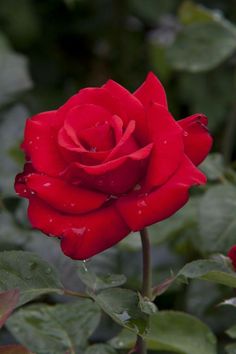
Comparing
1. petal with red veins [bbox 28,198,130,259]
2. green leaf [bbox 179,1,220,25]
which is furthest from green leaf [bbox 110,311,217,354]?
green leaf [bbox 179,1,220,25]

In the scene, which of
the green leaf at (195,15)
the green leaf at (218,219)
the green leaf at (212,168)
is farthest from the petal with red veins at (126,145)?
the green leaf at (195,15)

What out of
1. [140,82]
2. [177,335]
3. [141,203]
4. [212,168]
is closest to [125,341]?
[177,335]

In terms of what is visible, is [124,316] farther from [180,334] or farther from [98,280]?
[180,334]

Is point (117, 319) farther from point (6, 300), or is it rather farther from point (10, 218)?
point (10, 218)

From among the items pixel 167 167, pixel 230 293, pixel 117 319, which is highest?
pixel 167 167

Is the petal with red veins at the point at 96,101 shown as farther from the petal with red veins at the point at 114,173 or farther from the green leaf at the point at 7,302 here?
the green leaf at the point at 7,302

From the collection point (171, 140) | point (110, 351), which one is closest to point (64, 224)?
point (171, 140)
